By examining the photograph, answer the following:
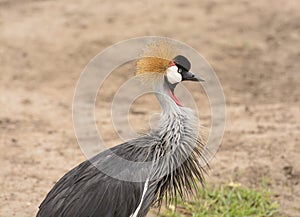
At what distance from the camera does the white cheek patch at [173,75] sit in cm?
365

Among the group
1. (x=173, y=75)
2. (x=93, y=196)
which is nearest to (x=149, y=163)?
(x=93, y=196)

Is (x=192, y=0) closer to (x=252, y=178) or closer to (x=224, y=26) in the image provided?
(x=224, y=26)

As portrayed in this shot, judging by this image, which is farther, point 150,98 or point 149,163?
point 150,98

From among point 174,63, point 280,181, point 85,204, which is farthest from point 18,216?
point 280,181

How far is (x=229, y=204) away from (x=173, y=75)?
4.22 ft

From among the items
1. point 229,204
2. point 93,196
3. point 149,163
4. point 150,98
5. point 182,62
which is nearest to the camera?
point 93,196

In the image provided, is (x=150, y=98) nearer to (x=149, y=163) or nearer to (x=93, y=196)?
(x=149, y=163)

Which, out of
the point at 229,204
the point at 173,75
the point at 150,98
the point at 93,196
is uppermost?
the point at 150,98

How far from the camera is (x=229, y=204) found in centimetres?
448

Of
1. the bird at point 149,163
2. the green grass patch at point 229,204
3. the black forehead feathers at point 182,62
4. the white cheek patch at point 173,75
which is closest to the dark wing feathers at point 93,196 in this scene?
the bird at point 149,163

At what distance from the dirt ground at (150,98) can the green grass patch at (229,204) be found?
0.42 ft

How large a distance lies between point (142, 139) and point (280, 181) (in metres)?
1.58

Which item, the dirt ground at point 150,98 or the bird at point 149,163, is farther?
Answer: the dirt ground at point 150,98

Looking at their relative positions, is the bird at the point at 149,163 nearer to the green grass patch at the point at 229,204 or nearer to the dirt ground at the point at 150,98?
the green grass patch at the point at 229,204
